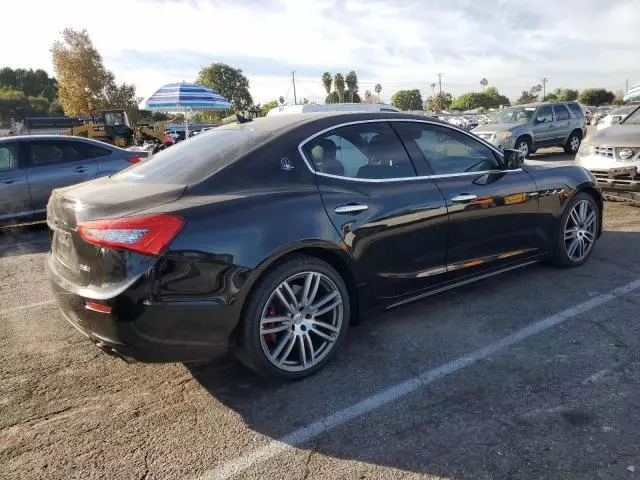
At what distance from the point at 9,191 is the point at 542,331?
23.7 ft

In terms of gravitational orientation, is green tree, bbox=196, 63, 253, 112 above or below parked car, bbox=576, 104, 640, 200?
above

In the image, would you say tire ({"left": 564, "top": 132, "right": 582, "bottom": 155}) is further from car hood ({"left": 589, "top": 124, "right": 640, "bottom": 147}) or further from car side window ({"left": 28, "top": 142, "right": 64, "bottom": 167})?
car side window ({"left": 28, "top": 142, "right": 64, "bottom": 167})

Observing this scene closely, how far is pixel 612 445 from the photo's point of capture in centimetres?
238

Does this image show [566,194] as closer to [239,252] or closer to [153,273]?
[239,252]

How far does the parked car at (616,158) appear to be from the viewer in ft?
21.6

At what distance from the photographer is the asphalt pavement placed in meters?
2.36

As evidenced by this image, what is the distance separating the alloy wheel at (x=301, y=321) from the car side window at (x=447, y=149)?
4.44ft

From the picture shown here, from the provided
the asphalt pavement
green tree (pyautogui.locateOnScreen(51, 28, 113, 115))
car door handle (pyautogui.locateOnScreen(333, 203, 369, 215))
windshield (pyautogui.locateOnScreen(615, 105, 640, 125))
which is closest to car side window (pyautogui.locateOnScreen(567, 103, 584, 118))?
windshield (pyautogui.locateOnScreen(615, 105, 640, 125))

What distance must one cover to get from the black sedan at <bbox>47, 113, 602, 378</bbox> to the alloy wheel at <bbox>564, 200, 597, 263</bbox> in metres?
0.70

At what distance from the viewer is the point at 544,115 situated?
48.8 feet

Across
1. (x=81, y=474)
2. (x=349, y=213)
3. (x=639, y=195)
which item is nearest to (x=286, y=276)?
(x=349, y=213)

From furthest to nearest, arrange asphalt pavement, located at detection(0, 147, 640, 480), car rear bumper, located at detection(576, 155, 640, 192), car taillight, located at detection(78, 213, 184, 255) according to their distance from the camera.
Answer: car rear bumper, located at detection(576, 155, 640, 192)
car taillight, located at detection(78, 213, 184, 255)
asphalt pavement, located at detection(0, 147, 640, 480)

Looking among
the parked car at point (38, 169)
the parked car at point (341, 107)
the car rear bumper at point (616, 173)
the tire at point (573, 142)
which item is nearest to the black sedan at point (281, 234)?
the parked car at point (341, 107)

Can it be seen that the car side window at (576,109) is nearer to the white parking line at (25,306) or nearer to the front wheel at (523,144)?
the front wheel at (523,144)
